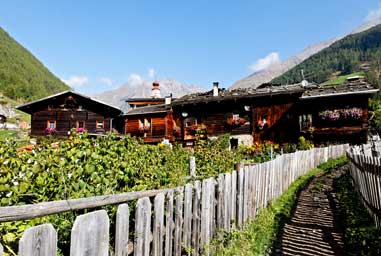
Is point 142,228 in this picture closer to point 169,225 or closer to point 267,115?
point 169,225

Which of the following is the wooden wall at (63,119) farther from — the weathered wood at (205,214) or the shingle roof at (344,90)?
the weathered wood at (205,214)

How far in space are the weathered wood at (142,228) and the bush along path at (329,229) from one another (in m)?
2.80

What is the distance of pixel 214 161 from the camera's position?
31.1 feet

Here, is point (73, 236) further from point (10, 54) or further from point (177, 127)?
point (10, 54)

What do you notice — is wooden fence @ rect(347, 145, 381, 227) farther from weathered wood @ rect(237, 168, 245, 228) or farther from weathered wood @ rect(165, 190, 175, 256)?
weathered wood @ rect(165, 190, 175, 256)

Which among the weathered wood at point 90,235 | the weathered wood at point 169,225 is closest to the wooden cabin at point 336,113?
the weathered wood at point 169,225

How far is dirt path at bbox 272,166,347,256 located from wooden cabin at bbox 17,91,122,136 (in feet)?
104

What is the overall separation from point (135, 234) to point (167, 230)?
0.61 meters

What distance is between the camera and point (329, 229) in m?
6.11

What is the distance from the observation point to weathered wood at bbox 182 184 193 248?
145 inches

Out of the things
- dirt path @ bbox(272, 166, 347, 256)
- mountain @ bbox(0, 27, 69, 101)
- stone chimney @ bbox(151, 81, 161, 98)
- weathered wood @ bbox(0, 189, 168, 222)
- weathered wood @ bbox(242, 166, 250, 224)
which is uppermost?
mountain @ bbox(0, 27, 69, 101)

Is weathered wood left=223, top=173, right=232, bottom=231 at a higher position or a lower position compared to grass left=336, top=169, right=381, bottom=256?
higher

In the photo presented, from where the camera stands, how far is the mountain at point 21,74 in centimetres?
9750

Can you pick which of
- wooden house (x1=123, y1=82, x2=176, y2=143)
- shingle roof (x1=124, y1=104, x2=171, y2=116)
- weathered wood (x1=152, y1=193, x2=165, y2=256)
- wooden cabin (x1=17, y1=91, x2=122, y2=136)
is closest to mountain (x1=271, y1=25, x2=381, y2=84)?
shingle roof (x1=124, y1=104, x2=171, y2=116)
